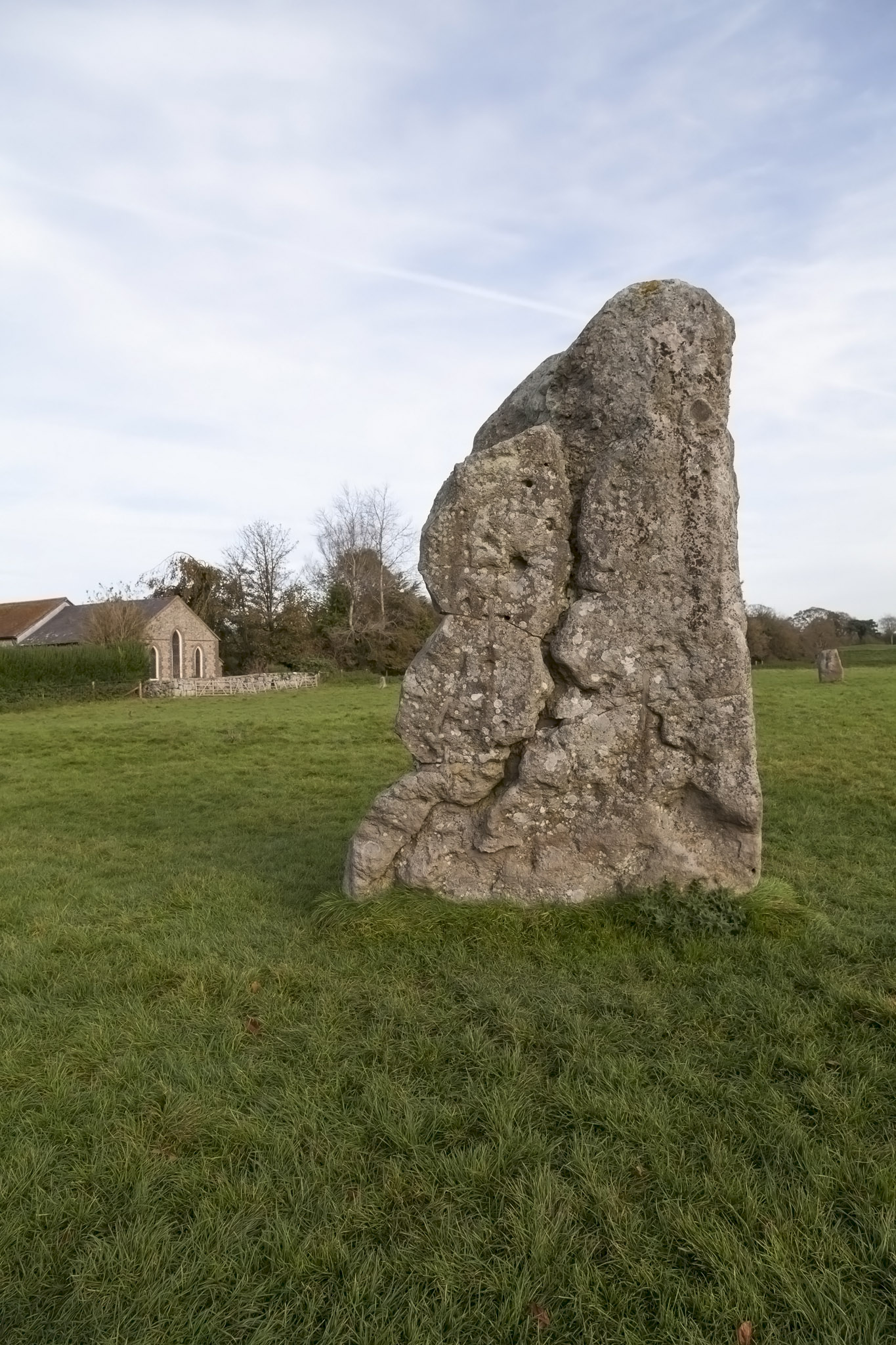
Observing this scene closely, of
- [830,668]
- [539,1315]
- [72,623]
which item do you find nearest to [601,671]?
[539,1315]

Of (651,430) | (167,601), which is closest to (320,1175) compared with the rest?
(651,430)

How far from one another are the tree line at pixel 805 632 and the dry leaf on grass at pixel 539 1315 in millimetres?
47038

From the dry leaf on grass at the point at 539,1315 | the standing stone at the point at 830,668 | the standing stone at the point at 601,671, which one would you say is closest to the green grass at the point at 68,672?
the standing stone at the point at 830,668

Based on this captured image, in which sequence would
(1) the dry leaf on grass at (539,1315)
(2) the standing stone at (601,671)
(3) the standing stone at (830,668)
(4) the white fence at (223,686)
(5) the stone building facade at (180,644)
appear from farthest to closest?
(5) the stone building facade at (180,644), (4) the white fence at (223,686), (3) the standing stone at (830,668), (2) the standing stone at (601,671), (1) the dry leaf on grass at (539,1315)

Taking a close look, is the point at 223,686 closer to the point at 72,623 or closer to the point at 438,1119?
the point at 72,623

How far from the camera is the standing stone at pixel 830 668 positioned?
28.1 m

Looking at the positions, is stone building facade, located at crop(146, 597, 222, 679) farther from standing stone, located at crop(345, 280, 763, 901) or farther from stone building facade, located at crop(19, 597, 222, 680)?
standing stone, located at crop(345, 280, 763, 901)

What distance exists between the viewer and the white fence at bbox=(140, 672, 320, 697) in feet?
130

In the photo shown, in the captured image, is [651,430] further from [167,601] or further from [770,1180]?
[167,601]

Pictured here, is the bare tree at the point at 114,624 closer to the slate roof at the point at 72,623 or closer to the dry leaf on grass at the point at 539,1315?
the slate roof at the point at 72,623

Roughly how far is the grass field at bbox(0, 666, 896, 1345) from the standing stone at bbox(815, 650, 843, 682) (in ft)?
72.3

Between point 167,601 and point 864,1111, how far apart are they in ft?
167

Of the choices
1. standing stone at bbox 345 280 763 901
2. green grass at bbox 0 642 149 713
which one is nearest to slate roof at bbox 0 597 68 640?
green grass at bbox 0 642 149 713

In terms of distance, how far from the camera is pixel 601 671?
6609mm
